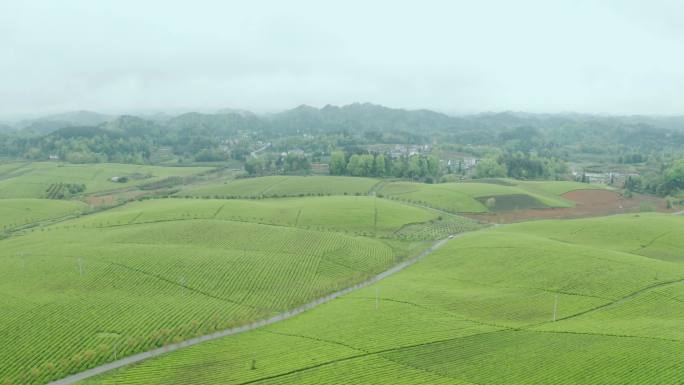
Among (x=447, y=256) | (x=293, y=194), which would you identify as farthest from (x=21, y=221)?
(x=447, y=256)

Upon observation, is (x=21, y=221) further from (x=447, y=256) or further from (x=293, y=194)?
(x=447, y=256)

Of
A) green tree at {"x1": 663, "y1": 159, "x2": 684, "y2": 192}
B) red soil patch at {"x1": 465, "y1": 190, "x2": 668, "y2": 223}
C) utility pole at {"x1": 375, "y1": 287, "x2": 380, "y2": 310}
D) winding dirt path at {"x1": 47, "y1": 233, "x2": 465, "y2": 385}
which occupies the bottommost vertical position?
winding dirt path at {"x1": 47, "y1": 233, "x2": 465, "y2": 385}

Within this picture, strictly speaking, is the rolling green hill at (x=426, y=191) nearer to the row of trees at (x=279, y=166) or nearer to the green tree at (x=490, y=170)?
the row of trees at (x=279, y=166)

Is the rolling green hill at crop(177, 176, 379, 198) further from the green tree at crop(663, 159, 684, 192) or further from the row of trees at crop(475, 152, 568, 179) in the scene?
the green tree at crop(663, 159, 684, 192)

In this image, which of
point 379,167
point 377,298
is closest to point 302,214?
point 377,298

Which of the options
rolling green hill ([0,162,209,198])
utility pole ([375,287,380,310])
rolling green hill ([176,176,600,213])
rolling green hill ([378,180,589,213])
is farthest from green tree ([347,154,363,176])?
utility pole ([375,287,380,310])

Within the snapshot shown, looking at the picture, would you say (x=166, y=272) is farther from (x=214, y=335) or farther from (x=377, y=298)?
(x=377, y=298)
